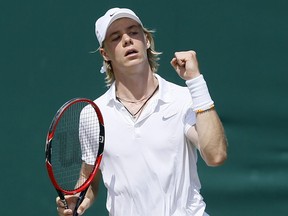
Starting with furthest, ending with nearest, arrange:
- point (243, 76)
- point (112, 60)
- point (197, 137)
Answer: point (243, 76) < point (112, 60) < point (197, 137)

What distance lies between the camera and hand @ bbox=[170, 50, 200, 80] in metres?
3.53

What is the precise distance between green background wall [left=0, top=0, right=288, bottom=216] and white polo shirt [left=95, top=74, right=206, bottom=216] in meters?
0.92

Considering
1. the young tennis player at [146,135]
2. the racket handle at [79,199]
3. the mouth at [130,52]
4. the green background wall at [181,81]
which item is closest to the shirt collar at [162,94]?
the young tennis player at [146,135]

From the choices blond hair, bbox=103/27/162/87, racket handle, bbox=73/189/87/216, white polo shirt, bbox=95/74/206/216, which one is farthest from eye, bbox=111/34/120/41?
racket handle, bbox=73/189/87/216

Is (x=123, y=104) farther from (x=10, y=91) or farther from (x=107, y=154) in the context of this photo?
(x=10, y=91)

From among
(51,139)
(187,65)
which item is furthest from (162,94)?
(51,139)

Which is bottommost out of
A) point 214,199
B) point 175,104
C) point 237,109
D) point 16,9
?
point 214,199

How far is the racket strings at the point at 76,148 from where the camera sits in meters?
3.80

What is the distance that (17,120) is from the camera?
4812 millimetres

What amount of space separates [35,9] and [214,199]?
1295 millimetres

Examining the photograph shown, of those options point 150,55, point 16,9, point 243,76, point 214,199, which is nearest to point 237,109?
point 243,76

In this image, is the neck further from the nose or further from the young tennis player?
the nose

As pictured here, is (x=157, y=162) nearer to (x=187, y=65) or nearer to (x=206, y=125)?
(x=206, y=125)

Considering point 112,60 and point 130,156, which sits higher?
point 112,60
